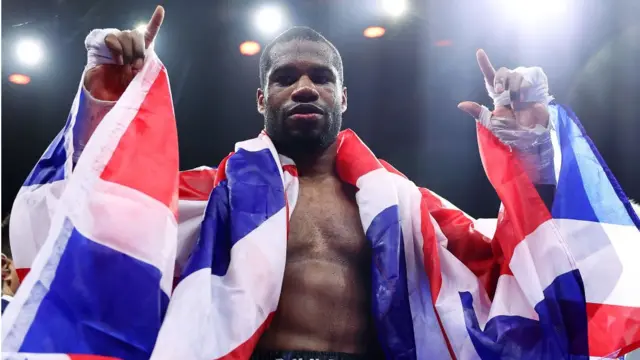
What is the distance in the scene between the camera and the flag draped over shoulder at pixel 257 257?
846 mm

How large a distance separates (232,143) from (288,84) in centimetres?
85

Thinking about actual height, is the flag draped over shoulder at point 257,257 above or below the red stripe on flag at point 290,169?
below

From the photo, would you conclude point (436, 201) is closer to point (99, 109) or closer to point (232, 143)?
point (99, 109)

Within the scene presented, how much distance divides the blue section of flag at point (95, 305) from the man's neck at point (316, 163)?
1.70ft

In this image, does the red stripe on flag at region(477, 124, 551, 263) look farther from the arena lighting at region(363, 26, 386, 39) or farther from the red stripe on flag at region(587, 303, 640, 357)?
the arena lighting at region(363, 26, 386, 39)

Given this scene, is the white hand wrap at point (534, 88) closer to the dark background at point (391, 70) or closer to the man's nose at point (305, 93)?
the man's nose at point (305, 93)

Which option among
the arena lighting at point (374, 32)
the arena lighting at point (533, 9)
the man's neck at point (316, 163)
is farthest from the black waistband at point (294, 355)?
the arena lighting at point (533, 9)

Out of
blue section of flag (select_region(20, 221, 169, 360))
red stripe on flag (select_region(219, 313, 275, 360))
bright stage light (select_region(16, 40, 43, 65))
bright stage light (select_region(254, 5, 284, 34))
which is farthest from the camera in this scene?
bright stage light (select_region(254, 5, 284, 34))

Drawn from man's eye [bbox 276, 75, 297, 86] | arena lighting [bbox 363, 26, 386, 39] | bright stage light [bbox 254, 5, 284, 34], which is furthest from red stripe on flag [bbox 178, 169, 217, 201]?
arena lighting [bbox 363, 26, 386, 39]

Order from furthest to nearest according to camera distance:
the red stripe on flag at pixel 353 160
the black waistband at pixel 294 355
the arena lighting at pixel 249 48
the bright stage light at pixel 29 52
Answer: the arena lighting at pixel 249 48
the bright stage light at pixel 29 52
the red stripe on flag at pixel 353 160
the black waistband at pixel 294 355

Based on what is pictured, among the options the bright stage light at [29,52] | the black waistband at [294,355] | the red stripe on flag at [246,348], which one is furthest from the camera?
the bright stage light at [29,52]

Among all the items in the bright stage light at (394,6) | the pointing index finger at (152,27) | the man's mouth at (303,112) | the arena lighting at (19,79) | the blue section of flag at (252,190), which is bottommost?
the blue section of flag at (252,190)

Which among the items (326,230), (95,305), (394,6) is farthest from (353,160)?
(394,6)

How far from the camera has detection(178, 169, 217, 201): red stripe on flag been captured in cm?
118
